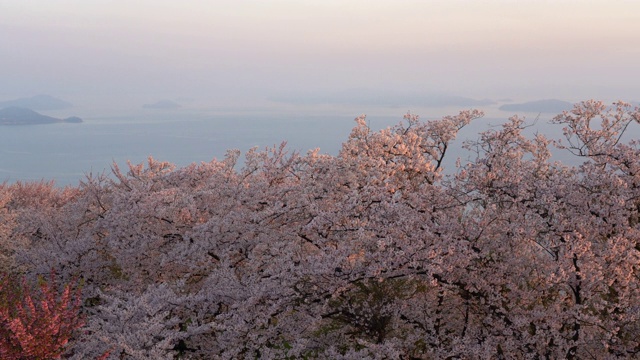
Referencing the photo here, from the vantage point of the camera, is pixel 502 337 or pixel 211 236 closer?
pixel 502 337

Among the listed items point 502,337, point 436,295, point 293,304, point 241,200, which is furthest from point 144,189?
point 502,337

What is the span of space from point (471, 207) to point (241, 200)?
5.42m

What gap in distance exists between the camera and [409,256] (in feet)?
29.8

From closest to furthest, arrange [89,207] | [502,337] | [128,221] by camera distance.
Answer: [502,337] → [128,221] → [89,207]

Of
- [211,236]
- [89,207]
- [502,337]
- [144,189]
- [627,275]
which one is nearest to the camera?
[627,275]

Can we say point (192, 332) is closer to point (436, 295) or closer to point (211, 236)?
point (211, 236)

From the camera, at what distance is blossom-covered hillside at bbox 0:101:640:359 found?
9070 millimetres

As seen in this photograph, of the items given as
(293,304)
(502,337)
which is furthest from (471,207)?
(293,304)

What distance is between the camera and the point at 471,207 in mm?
11273

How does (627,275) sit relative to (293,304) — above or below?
above

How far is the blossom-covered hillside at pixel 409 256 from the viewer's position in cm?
907

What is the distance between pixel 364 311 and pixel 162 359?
173 inches

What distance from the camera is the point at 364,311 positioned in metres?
11.3

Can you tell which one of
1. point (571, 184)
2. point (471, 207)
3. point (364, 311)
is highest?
point (571, 184)
